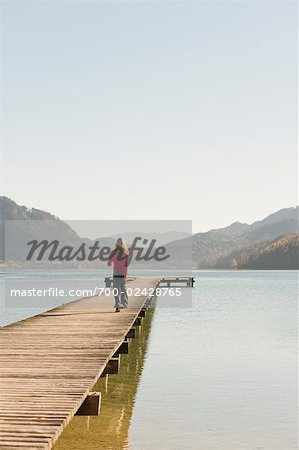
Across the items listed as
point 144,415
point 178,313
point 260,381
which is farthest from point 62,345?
point 178,313

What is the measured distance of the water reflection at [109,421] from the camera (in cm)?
1009

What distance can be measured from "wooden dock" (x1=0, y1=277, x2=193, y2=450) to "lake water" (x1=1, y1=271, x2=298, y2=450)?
3.59ft

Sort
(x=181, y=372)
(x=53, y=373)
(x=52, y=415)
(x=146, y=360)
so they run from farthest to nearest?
(x=146, y=360) → (x=181, y=372) → (x=53, y=373) → (x=52, y=415)

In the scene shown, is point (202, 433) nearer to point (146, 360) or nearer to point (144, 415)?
point (144, 415)

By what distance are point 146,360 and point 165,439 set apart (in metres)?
9.64

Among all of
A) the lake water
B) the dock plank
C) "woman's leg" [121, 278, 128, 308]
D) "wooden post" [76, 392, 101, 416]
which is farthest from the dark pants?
"wooden post" [76, 392, 101, 416]

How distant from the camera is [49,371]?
9977mm

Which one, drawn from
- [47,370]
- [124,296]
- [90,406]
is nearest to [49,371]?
[47,370]

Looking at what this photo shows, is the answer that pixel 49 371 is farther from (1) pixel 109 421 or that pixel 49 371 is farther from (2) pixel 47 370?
(1) pixel 109 421

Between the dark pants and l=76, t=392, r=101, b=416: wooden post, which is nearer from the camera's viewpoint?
l=76, t=392, r=101, b=416: wooden post

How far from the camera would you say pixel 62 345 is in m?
13.3

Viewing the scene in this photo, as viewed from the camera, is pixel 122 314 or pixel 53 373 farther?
pixel 122 314

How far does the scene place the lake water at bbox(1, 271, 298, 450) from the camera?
10.6 metres

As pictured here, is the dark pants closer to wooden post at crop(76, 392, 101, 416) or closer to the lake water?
the lake water
